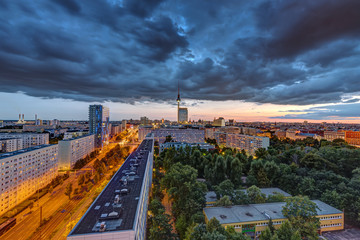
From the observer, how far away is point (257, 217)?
80.4 feet

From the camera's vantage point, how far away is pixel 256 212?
25734 mm

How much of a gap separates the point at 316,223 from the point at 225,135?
83166 millimetres

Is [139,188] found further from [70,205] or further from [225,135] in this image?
[225,135]

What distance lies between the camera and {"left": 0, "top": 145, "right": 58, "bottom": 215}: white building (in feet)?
105

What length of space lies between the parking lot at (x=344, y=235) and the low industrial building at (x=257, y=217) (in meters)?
0.62

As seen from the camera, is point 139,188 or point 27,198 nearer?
point 139,188

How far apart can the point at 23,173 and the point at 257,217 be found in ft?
153

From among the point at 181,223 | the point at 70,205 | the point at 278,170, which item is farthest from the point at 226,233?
the point at 70,205

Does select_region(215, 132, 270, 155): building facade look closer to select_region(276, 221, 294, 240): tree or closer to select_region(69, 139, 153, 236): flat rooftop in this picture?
select_region(276, 221, 294, 240): tree

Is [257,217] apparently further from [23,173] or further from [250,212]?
[23,173]

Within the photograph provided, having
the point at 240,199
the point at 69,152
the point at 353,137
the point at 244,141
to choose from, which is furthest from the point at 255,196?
Answer: the point at 353,137

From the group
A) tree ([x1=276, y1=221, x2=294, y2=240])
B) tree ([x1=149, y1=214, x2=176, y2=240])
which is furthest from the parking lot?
tree ([x1=149, y1=214, x2=176, y2=240])

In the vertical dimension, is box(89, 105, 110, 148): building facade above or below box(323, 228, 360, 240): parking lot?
above

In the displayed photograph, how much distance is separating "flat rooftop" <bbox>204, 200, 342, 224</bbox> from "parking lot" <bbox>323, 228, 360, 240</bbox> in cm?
285
